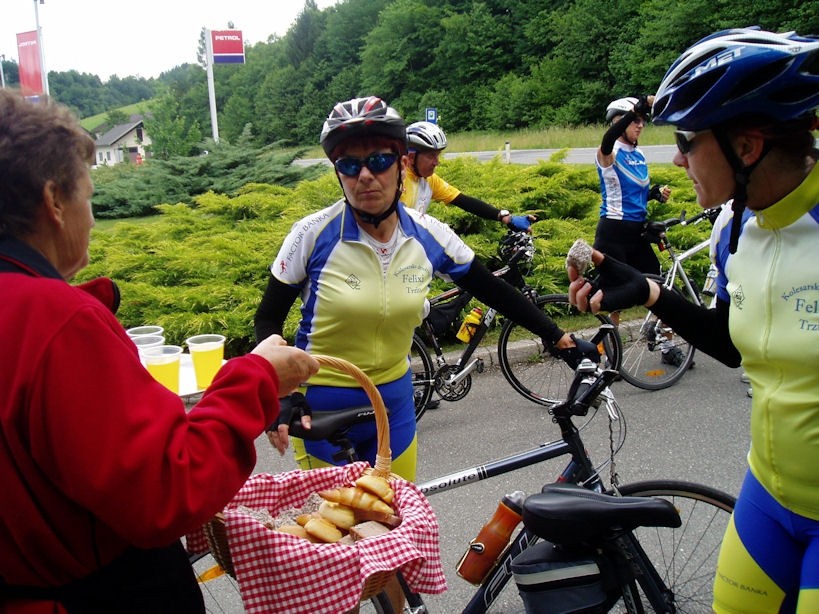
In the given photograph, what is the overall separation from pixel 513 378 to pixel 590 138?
86.2 feet

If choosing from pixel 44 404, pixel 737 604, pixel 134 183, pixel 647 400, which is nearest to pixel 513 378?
pixel 647 400

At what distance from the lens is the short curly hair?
1.15 m

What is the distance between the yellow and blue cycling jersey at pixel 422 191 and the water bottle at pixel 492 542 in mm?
3726

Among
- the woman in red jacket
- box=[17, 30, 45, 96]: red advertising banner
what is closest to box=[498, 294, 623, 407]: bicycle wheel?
the woman in red jacket

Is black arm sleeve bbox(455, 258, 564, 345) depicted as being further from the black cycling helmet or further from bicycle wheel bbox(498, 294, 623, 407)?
bicycle wheel bbox(498, 294, 623, 407)

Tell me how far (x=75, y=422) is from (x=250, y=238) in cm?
738

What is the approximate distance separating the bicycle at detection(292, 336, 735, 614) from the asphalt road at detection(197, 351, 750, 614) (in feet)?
2.99

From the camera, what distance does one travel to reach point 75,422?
1054 mm

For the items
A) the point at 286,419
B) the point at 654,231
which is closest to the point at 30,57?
the point at 654,231

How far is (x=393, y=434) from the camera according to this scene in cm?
263

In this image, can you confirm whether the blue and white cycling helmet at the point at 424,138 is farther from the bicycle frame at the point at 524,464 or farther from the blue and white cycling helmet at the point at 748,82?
the blue and white cycling helmet at the point at 748,82

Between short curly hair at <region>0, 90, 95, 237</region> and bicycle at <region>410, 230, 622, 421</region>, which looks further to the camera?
bicycle at <region>410, 230, 622, 421</region>

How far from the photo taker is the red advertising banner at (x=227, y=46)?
22922 mm

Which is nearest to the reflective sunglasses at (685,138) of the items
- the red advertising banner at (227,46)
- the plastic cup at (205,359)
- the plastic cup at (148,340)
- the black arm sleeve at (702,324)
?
the black arm sleeve at (702,324)
